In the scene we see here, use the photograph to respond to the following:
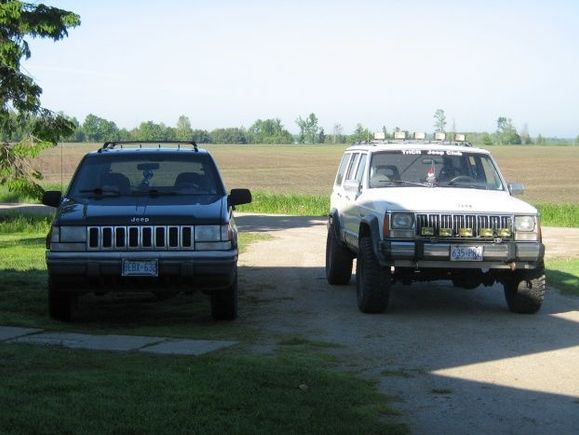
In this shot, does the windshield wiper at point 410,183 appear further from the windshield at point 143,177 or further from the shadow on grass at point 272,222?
the shadow on grass at point 272,222

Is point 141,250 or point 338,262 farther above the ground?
point 141,250

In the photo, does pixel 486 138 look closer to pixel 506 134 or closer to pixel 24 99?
pixel 506 134

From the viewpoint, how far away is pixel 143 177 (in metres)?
11.4

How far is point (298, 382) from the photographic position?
7289 millimetres

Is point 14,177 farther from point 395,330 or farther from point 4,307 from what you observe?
point 395,330

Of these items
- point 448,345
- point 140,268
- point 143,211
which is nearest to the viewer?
point 448,345

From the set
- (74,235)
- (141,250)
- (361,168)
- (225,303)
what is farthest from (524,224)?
(74,235)

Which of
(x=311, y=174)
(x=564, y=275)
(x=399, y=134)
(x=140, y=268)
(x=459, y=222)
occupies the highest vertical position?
(x=399, y=134)

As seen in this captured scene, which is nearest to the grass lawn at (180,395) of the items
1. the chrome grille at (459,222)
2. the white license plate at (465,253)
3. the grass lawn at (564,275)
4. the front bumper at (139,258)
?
the front bumper at (139,258)

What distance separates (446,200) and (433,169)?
1379 millimetres

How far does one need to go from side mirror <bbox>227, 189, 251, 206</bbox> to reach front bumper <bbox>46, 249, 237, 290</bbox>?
1375 millimetres

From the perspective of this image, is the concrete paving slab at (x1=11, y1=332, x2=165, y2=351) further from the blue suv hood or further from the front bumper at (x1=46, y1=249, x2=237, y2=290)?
the blue suv hood

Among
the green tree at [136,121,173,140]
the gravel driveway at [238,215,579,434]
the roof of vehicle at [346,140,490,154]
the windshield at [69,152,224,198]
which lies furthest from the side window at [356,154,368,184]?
the green tree at [136,121,173,140]

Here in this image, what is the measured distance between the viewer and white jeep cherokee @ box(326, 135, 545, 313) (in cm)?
1081
